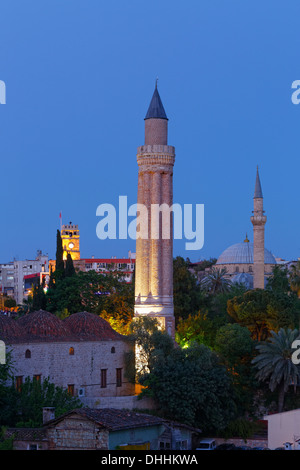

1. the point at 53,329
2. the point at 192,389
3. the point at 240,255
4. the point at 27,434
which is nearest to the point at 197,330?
the point at 192,389

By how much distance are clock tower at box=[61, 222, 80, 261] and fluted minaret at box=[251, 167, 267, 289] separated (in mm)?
44143

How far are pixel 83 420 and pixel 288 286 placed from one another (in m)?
39.9

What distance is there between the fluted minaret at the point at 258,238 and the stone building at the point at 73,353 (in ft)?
80.3

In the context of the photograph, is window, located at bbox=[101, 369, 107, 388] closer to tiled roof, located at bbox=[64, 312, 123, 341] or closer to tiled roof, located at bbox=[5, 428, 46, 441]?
tiled roof, located at bbox=[64, 312, 123, 341]

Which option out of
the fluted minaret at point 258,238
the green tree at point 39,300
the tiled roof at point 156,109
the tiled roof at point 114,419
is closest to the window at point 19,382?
the tiled roof at point 114,419

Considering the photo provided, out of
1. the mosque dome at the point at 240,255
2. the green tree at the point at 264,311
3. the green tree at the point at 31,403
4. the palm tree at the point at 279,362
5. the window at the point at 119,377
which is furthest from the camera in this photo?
the mosque dome at the point at 240,255

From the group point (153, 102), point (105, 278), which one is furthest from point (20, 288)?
point (153, 102)

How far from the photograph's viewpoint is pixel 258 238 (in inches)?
2628

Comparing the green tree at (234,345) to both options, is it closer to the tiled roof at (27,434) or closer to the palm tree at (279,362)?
the palm tree at (279,362)

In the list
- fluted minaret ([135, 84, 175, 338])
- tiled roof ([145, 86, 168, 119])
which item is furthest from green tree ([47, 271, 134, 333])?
tiled roof ([145, 86, 168, 119])

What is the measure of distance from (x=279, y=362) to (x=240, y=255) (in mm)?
60843

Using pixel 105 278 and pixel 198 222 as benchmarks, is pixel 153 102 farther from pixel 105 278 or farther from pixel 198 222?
pixel 105 278

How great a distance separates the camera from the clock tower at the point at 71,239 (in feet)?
358

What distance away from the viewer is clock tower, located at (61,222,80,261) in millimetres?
109000
